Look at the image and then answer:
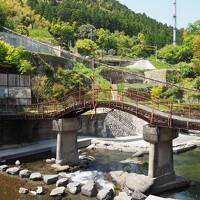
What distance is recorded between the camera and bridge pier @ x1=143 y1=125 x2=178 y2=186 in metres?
21.5

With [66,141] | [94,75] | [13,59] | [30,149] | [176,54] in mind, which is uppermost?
[176,54]

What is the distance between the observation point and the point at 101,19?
291 feet

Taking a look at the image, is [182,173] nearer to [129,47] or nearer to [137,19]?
[129,47]

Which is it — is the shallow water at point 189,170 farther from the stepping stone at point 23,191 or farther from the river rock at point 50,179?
the stepping stone at point 23,191

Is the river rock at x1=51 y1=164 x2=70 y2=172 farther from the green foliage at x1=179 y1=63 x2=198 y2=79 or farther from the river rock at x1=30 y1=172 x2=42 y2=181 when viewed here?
the green foliage at x1=179 y1=63 x2=198 y2=79

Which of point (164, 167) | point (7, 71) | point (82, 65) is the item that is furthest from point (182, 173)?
point (82, 65)

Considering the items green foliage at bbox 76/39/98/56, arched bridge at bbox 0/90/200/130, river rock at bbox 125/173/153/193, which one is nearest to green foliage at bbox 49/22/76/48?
green foliage at bbox 76/39/98/56

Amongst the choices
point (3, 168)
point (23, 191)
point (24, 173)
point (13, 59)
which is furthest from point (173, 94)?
Result: point (23, 191)

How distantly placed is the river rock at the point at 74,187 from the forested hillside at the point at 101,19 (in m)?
61.8

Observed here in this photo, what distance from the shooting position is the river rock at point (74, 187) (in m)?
20.5

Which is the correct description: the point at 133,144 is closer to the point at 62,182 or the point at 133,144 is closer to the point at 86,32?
the point at 62,182

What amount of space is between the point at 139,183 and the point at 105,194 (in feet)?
7.91

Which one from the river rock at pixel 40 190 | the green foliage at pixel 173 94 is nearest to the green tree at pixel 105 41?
the green foliage at pixel 173 94

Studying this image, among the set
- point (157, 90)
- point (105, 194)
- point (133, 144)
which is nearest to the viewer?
point (105, 194)
